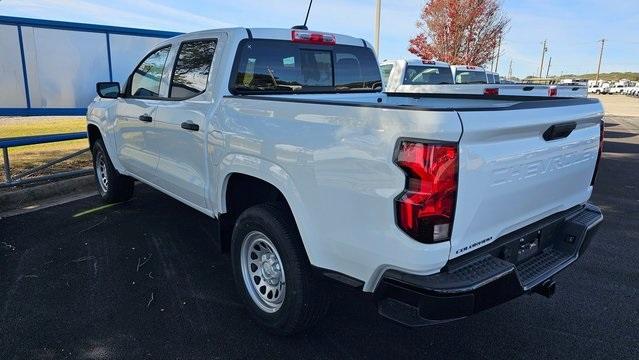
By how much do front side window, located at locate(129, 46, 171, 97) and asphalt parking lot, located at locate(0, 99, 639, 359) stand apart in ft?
4.94

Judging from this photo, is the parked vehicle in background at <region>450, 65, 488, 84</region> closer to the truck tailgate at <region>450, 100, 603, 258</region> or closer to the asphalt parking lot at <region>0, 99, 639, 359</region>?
the asphalt parking lot at <region>0, 99, 639, 359</region>

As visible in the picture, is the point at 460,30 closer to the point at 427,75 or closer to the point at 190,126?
the point at 427,75

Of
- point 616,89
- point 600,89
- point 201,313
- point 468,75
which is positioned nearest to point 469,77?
point 468,75

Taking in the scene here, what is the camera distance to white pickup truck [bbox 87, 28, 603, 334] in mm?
2119

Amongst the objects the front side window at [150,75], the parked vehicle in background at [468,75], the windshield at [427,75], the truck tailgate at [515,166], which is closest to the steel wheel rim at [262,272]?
the truck tailgate at [515,166]

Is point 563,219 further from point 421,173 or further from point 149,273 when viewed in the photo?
point 149,273

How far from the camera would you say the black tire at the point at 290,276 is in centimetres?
274

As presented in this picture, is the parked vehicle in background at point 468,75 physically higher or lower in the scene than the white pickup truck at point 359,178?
Answer: higher

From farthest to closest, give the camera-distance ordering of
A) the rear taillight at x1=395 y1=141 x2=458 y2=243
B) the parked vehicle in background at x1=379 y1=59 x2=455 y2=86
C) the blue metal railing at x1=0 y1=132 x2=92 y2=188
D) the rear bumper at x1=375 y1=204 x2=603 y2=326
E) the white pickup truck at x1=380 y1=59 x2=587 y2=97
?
1. the parked vehicle in background at x1=379 y1=59 x2=455 y2=86
2. the white pickup truck at x1=380 y1=59 x2=587 y2=97
3. the blue metal railing at x1=0 y1=132 x2=92 y2=188
4. the rear bumper at x1=375 y1=204 x2=603 y2=326
5. the rear taillight at x1=395 y1=141 x2=458 y2=243

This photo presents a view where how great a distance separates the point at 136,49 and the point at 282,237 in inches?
297

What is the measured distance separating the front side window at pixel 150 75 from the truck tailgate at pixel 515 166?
318cm

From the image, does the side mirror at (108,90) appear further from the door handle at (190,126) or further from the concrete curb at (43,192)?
the concrete curb at (43,192)

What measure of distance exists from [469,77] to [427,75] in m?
2.69

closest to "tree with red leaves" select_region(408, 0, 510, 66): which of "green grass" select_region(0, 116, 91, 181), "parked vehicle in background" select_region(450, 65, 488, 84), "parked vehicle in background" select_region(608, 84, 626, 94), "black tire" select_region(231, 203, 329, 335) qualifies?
"parked vehicle in background" select_region(450, 65, 488, 84)
